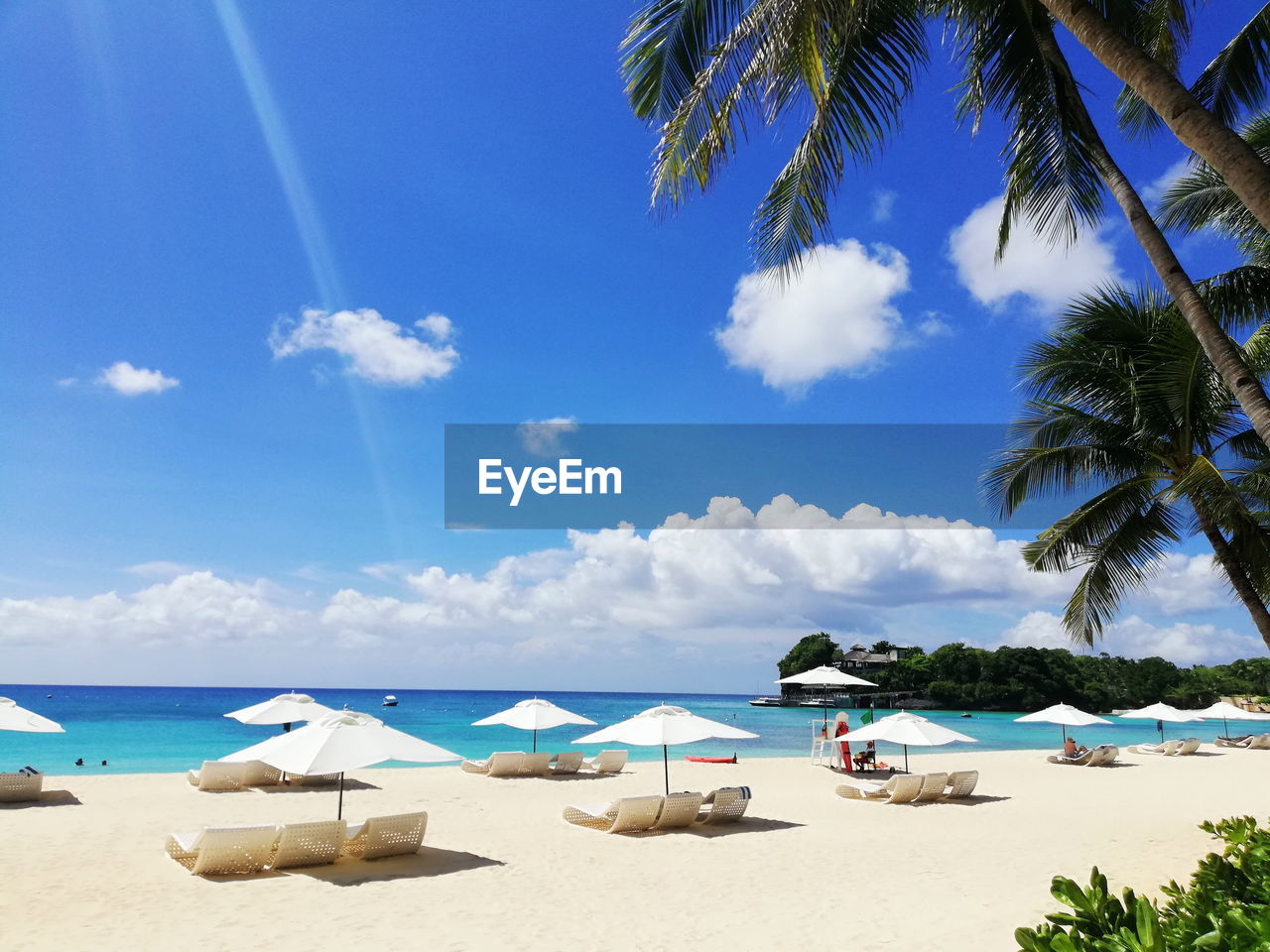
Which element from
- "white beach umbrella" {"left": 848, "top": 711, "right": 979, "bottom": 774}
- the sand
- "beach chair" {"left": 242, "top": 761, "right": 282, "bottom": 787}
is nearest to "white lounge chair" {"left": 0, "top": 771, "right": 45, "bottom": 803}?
the sand

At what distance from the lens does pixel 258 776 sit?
A: 14523 millimetres

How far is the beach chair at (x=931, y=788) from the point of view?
13398 mm

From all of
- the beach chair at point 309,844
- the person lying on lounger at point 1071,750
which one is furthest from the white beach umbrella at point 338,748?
the person lying on lounger at point 1071,750

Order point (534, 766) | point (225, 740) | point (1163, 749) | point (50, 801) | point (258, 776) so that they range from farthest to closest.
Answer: point (225, 740), point (1163, 749), point (534, 766), point (258, 776), point (50, 801)

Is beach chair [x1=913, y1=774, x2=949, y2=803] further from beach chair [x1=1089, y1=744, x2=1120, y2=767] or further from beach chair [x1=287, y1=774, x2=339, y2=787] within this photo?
beach chair [x1=1089, y1=744, x2=1120, y2=767]

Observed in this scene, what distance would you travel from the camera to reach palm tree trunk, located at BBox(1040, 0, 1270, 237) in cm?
431

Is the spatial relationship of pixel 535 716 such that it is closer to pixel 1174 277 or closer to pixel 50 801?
pixel 50 801

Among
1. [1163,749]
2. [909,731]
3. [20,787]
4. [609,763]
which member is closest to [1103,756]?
[1163,749]

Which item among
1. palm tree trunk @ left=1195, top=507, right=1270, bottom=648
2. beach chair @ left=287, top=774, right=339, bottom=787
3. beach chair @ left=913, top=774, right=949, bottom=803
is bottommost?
beach chair @ left=913, top=774, right=949, bottom=803

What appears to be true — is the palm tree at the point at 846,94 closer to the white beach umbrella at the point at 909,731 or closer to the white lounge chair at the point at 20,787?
the white beach umbrella at the point at 909,731

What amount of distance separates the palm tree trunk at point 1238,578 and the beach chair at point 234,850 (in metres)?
9.70

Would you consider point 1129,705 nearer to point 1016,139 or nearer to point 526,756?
point 526,756

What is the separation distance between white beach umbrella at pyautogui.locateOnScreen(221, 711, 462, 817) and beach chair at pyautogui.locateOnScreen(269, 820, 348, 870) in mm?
521

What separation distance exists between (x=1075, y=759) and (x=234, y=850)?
68.5 feet
